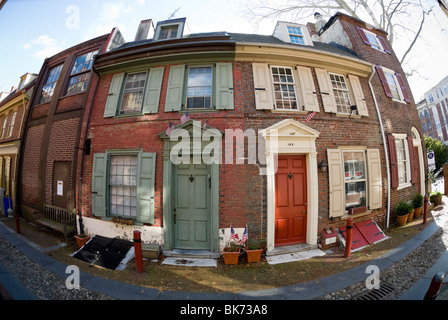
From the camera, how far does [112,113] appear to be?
17.4 ft

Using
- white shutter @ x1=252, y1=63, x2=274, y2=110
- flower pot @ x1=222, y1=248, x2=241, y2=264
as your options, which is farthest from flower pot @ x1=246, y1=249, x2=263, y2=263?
white shutter @ x1=252, y1=63, x2=274, y2=110

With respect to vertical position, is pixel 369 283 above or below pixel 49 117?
below

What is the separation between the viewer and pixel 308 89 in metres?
5.24

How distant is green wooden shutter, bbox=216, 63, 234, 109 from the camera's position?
4785 millimetres

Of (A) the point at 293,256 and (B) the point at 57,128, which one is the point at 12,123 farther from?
(A) the point at 293,256

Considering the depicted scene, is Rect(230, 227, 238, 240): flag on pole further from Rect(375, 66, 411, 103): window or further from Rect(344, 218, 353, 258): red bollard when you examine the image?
Rect(375, 66, 411, 103): window

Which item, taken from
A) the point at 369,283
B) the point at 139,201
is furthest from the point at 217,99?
the point at 369,283

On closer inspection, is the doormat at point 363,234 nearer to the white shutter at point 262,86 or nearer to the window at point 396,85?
the white shutter at point 262,86

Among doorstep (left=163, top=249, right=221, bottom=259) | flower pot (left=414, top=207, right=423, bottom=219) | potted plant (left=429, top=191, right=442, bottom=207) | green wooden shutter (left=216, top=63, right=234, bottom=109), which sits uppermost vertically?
green wooden shutter (left=216, top=63, right=234, bottom=109)

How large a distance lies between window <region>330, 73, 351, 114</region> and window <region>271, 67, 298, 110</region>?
71.4 inches

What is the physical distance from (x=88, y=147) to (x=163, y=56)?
4.01 meters

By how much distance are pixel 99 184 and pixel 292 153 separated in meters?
6.31
